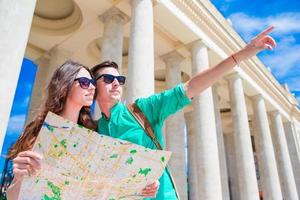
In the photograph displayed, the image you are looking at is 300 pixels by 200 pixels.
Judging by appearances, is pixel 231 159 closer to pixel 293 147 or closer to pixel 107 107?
pixel 293 147

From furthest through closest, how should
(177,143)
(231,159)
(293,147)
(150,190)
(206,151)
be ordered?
(231,159)
(293,147)
(177,143)
(206,151)
(150,190)

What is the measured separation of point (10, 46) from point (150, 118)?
29.4 feet

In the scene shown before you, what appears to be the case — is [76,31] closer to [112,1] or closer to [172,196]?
[112,1]

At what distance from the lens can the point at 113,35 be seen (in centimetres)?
2589

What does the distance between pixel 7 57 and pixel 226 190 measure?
3454 cm

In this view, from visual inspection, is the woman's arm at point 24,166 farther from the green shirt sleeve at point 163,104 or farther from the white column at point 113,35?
the white column at point 113,35

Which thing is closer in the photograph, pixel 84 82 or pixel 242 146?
pixel 84 82

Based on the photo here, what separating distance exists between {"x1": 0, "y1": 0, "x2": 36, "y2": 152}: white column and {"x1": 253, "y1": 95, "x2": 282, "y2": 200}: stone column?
136ft

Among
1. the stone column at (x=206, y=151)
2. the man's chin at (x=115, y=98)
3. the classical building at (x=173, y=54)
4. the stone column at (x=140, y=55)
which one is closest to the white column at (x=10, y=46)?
the classical building at (x=173, y=54)

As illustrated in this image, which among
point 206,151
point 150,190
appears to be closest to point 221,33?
point 206,151

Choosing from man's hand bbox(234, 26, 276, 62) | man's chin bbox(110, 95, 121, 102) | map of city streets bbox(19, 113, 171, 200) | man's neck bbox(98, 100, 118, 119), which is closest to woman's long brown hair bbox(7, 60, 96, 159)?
man's neck bbox(98, 100, 118, 119)

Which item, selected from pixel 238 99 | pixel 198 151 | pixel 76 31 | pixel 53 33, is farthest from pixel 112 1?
pixel 238 99

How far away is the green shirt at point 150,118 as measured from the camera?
5016 millimetres

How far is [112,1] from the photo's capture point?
27234 millimetres
